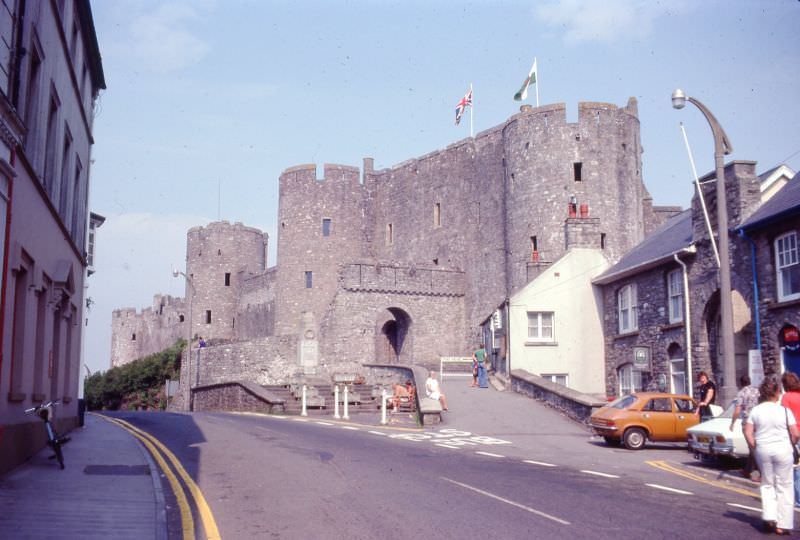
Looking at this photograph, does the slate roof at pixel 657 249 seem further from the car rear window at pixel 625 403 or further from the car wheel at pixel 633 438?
the car wheel at pixel 633 438

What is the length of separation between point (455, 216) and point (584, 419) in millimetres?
30453

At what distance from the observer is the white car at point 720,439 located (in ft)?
45.9

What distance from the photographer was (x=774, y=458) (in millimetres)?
8883

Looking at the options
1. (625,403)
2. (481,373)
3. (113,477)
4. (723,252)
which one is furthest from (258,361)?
(113,477)

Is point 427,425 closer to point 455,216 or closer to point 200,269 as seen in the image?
point 455,216

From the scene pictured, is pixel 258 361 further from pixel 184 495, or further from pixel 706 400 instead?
pixel 184 495

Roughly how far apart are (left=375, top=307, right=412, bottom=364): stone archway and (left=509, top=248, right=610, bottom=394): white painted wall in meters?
16.1

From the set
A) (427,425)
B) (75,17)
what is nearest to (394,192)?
(427,425)

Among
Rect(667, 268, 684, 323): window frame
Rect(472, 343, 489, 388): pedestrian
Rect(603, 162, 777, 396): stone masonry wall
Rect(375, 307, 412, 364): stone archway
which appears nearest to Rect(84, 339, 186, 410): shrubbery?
Rect(375, 307, 412, 364): stone archway

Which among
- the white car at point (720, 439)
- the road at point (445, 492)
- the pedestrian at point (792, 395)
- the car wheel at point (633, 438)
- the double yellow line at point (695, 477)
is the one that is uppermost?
the pedestrian at point (792, 395)

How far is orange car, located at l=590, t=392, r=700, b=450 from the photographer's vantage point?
18281 millimetres

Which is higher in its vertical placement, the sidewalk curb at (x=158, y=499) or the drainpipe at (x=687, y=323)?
the drainpipe at (x=687, y=323)

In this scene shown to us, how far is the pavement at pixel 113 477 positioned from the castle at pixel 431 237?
13267 mm

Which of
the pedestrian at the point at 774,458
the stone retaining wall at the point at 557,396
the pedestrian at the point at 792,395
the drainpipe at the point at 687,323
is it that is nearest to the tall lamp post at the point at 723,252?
the pedestrian at the point at 792,395
